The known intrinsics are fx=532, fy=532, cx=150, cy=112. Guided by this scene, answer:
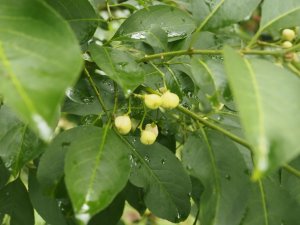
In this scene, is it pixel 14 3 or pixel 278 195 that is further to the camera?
pixel 278 195

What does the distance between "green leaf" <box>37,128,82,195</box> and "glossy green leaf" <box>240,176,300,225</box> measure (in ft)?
1.34

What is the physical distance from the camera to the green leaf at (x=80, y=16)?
1.11 m

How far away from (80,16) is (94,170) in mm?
379

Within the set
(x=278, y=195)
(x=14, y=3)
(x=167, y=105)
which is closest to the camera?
(x=14, y=3)

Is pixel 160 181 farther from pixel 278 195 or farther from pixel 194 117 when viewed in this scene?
pixel 278 195

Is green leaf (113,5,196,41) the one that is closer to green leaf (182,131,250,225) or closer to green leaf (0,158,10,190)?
green leaf (182,131,250,225)

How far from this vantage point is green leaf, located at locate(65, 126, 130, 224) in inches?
34.2

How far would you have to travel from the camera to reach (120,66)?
Result: 1055 millimetres

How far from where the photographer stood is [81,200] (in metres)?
0.86

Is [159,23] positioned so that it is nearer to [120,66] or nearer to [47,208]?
[120,66]

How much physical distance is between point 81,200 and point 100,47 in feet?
1.23

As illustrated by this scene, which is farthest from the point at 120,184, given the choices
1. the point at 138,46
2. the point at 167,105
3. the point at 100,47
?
the point at 138,46

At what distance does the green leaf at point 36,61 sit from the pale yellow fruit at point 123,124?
35cm

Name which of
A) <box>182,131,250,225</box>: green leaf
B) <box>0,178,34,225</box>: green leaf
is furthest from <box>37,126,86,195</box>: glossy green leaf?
<box>0,178,34,225</box>: green leaf
